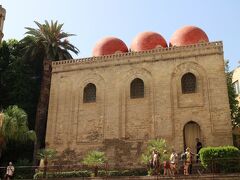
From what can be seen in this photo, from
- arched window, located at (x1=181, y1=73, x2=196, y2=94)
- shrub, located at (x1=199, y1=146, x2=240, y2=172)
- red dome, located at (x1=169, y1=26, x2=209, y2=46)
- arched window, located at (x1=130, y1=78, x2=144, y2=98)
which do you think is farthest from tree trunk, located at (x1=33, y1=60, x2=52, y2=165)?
shrub, located at (x1=199, y1=146, x2=240, y2=172)

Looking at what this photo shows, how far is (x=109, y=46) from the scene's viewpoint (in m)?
24.3

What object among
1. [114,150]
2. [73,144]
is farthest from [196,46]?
[73,144]

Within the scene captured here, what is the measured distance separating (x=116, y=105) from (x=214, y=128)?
6.30 meters

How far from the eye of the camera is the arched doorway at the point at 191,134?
2014 centimetres

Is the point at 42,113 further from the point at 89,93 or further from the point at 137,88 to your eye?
the point at 137,88

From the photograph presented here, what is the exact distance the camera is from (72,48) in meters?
29.5

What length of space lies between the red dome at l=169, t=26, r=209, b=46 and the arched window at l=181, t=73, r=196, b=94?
91.1 inches

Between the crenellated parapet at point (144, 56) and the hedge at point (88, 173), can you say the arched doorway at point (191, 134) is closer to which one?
the hedge at point (88, 173)

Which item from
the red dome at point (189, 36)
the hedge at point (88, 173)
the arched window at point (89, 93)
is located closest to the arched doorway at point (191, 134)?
the hedge at point (88, 173)

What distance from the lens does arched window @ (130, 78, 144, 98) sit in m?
22.2

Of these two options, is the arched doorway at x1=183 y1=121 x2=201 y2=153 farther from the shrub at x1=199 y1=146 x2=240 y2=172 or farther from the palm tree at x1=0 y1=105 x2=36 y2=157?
the palm tree at x1=0 y1=105 x2=36 y2=157

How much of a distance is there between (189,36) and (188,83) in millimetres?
3283

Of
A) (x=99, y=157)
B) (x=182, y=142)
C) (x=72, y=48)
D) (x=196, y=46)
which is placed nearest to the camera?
(x=99, y=157)

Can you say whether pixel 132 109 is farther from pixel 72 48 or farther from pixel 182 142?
pixel 72 48
